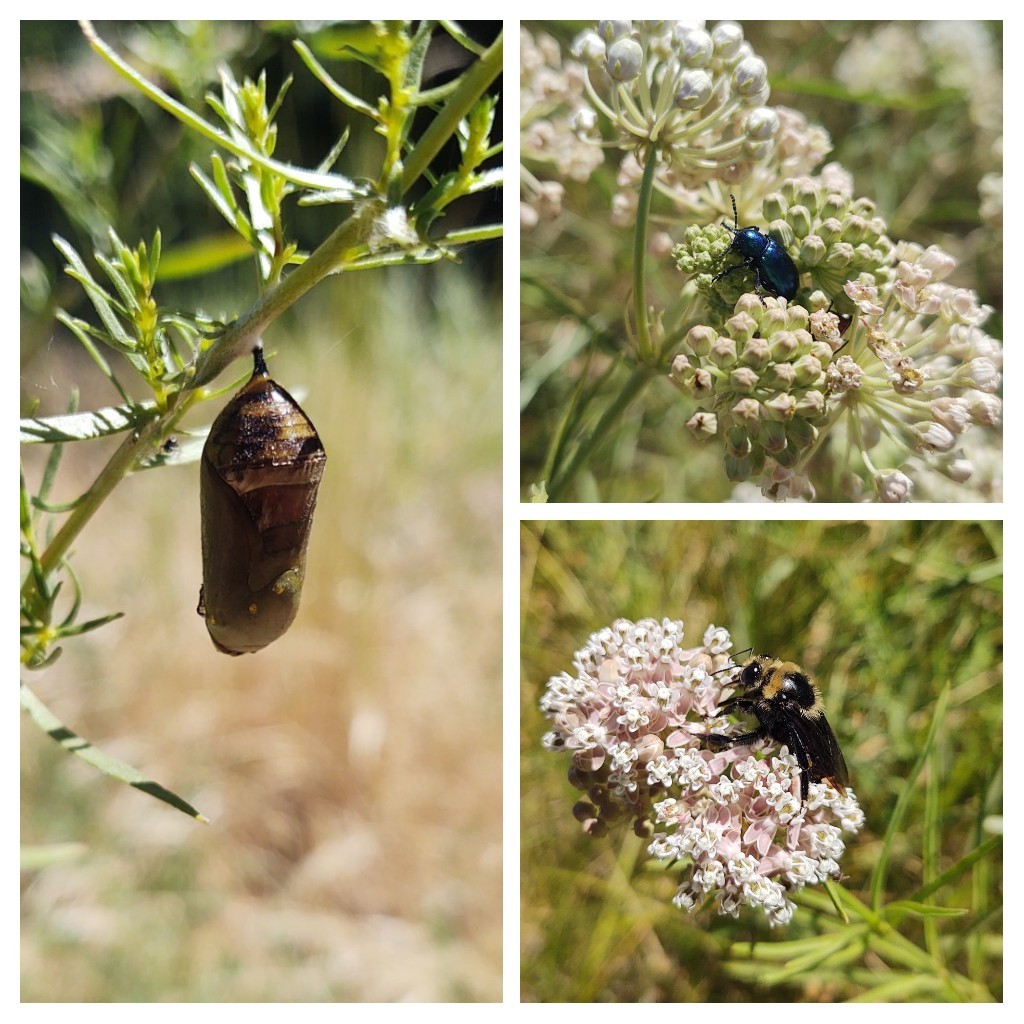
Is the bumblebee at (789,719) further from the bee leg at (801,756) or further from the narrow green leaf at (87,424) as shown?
the narrow green leaf at (87,424)

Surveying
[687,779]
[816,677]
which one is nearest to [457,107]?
[687,779]

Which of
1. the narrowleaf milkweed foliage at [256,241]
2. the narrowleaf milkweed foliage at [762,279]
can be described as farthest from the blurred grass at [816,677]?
the narrowleaf milkweed foliage at [256,241]

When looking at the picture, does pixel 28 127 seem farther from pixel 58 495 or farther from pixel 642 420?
pixel 642 420

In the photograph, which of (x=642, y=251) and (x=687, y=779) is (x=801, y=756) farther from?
(x=642, y=251)

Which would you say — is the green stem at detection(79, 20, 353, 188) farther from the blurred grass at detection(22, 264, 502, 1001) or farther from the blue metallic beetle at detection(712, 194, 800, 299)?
the blurred grass at detection(22, 264, 502, 1001)

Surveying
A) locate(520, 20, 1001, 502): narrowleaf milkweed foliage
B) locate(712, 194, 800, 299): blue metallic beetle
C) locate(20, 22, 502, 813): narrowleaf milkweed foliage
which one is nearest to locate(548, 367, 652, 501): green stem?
locate(520, 20, 1001, 502): narrowleaf milkweed foliage

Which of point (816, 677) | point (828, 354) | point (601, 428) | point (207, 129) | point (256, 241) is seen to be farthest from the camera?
point (816, 677)
